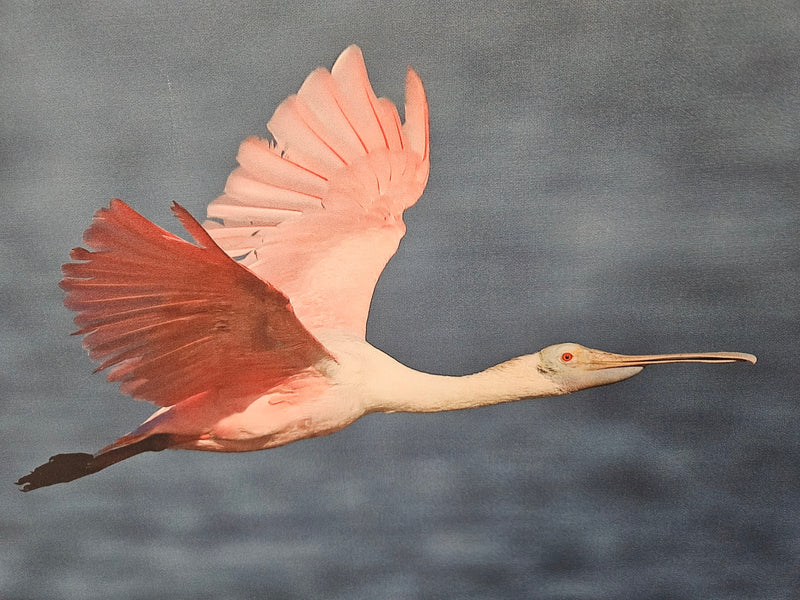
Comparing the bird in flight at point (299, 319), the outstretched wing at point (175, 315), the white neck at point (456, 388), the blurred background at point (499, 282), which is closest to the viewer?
the outstretched wing at point (175, 315)

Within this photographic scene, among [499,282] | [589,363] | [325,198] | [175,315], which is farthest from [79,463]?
[589,363]

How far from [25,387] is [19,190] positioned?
0.39m

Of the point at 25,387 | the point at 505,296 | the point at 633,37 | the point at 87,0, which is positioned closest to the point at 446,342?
the point at 505,296

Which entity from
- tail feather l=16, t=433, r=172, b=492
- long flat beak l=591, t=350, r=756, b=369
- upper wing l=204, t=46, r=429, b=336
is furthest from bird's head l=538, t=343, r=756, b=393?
tail feather l=16, t=433, r=172, b=492

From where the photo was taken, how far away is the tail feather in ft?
6.09

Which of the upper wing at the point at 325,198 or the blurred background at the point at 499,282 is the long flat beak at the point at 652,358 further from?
the upper wing at the point at 325,198

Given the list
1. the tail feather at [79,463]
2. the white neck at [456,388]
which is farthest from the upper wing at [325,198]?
the tail feather at [79,463]

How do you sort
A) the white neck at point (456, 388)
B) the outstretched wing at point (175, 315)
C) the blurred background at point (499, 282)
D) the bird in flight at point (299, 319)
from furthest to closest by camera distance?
1. the blurred background at point (499, 282)
2. the white neck at point (456, 388)
3. the bird in flight at point (299, 319)
4. the outstretched wing at point (175, 315)

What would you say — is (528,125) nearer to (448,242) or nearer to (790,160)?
(448,242)

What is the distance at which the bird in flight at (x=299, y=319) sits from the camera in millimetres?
1590

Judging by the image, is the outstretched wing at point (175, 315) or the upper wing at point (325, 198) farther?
the upper wing at point (325, 198)

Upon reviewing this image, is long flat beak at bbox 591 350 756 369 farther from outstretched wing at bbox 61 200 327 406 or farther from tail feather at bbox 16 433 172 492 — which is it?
tail feather at bbox 16 433 172 492

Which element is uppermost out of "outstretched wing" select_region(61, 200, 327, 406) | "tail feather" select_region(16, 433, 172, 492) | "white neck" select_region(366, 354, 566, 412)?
"outstretched wing" select_region(61, 200, 327, 406)

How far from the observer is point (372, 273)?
193cm
